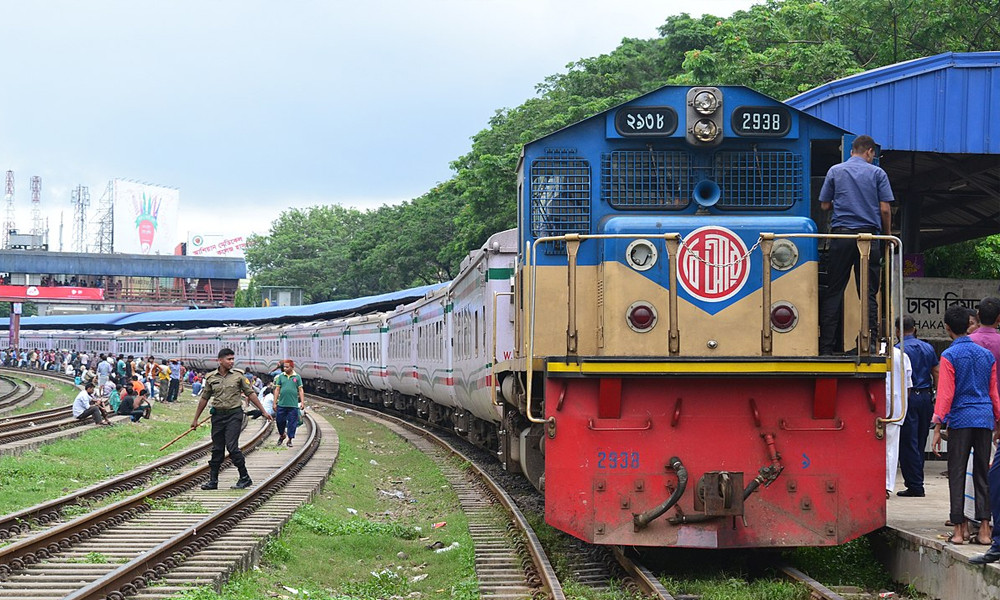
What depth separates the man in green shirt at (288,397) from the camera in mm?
18641

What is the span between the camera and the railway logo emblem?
24.4ft

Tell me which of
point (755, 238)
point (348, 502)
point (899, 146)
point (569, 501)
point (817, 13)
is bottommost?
point (348, 502)

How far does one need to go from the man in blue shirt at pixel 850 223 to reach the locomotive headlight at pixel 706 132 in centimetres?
89

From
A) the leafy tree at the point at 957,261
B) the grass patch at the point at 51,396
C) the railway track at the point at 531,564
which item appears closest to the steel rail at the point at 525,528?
the railway track at the point at 531,564

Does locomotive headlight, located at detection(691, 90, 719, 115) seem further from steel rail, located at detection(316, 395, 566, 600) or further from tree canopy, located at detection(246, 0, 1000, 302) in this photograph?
tree canopy, located at detection(246, 0, 1000, 302)

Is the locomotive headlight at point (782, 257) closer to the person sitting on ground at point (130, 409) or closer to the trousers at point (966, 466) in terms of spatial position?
the trousers at point (966, 466)

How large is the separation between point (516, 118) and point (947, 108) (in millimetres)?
30124

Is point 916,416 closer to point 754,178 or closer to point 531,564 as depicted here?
point 754,178

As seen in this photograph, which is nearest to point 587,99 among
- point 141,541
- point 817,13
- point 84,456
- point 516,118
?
point 516,118

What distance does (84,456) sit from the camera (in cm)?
1778

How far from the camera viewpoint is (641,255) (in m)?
7.56

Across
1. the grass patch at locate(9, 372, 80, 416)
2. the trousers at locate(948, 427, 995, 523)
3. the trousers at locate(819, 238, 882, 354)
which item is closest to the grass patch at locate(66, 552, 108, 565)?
the trousers at locate(819, 238, 882, 354)

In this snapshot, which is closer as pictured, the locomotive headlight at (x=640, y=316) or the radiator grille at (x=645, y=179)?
the locomotive headlight at (x=640, y=316)

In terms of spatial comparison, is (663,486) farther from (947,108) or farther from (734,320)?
(947,108)
